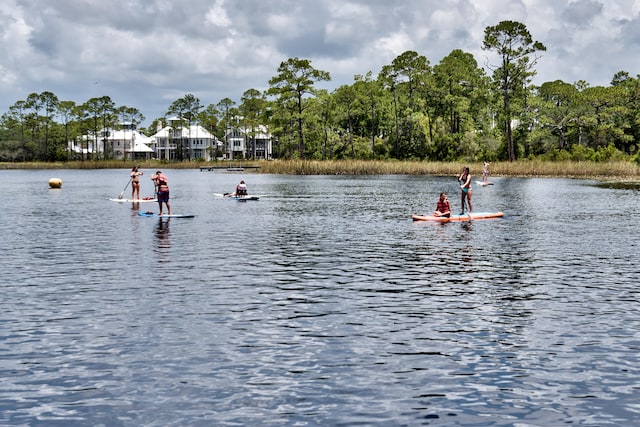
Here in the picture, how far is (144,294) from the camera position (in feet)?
56.0

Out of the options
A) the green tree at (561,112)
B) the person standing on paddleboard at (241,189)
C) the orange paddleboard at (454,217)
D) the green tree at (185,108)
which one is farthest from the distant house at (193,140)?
the orange paddleboard at (454,217)

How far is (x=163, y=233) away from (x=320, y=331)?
19.2 meters

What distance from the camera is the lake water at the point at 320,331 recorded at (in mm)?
9484

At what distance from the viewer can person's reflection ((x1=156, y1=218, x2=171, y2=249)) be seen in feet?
89.7

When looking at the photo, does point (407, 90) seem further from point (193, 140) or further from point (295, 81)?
point (193, 140)

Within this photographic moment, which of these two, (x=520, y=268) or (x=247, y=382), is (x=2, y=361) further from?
(x=520, y=268)

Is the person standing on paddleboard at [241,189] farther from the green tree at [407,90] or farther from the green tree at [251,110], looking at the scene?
the green tree at [251,110]

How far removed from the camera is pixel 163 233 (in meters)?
31.3

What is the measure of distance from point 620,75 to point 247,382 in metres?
156

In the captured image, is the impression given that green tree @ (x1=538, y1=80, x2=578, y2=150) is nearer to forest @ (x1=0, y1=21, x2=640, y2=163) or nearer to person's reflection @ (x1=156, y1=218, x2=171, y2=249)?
forest @ (x1=0, y1=21, x2=640, y2=163)

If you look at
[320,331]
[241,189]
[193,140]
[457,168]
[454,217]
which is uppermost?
[193,140]

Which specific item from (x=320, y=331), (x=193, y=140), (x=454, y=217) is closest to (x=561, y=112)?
(x=454, y=217)

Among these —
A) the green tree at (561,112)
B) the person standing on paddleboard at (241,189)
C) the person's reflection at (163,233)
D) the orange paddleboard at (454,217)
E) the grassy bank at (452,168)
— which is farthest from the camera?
the green tree at (561,112)

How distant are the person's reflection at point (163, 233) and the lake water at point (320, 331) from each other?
0.35 meters
